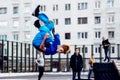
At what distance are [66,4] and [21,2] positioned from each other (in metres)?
7.33

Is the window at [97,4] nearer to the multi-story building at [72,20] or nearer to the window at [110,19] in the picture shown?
the multi-story building at [72,20]

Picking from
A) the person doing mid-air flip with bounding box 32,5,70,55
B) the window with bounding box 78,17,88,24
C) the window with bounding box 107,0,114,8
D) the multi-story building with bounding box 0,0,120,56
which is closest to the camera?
the person doing mid-air flip with bounding box 32,5,70,55

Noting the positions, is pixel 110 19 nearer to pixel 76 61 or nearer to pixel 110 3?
pixel 110 3

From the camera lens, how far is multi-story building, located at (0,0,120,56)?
6638cm

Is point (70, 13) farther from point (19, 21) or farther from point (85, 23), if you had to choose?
point (19, 21)

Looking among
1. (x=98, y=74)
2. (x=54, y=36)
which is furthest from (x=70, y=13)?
(x=54, y=36)

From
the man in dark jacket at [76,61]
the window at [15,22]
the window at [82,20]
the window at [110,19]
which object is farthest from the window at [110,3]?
the man in dark jacket at [76,61]

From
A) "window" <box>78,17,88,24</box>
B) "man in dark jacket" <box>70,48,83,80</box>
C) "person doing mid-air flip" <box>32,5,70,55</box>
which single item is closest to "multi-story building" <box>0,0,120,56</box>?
"window" <box>78,17,88,24</box>

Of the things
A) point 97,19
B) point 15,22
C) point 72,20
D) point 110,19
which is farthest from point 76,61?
point 15,22

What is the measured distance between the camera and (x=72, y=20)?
6831 centimetres

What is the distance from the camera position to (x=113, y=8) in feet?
218

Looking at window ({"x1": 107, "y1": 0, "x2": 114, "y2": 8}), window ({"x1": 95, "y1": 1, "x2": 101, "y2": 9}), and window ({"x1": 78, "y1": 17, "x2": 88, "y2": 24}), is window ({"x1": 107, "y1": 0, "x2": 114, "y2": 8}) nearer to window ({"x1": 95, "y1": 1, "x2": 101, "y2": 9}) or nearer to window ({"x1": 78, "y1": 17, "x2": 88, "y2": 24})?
window ({"x1": 95, "y1": 1, "x2": 101, "y2": 9})

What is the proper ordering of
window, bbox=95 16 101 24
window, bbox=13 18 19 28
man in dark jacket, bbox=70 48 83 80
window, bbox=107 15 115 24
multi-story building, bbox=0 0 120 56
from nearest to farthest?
man in dark jacket, bbox=70 48 83 80, window, bbox=107 15 115 24, multi-story building, bbox=0 0 120 56, window, bbox=95 16 101 24, window, bbox=13 18 19 28

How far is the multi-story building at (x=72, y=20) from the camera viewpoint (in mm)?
66375
